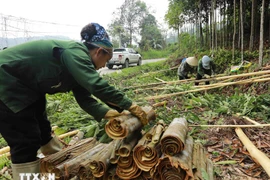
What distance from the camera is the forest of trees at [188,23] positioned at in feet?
45.3

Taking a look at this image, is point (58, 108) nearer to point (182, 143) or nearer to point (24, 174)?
point (24, 174)

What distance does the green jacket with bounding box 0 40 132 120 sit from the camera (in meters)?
1.88

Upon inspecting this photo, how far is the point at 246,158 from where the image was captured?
8.62 feet

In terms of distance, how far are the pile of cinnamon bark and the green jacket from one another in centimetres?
27

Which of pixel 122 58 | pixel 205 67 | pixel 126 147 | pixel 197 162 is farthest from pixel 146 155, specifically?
pixel 122 58

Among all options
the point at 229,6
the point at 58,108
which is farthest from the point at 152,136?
the point at 229,6

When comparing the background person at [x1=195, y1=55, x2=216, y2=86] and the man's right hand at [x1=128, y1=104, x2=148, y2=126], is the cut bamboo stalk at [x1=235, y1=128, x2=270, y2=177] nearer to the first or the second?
the man's right hand at [x1=128, y1=104, x2=148, y2=126]

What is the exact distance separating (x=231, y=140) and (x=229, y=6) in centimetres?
1401

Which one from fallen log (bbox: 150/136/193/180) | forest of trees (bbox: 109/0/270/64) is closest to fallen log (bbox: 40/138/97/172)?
fallen log (bbox: 150/136/193/180)

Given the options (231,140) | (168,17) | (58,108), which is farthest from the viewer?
(168,17)

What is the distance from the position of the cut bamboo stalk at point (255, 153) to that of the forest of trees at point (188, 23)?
934cm

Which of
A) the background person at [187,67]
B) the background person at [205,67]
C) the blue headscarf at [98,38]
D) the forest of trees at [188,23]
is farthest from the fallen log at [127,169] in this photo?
the forest of trees at [188,23]

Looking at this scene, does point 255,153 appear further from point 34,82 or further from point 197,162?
point 34,82

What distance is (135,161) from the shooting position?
1.96 metres
